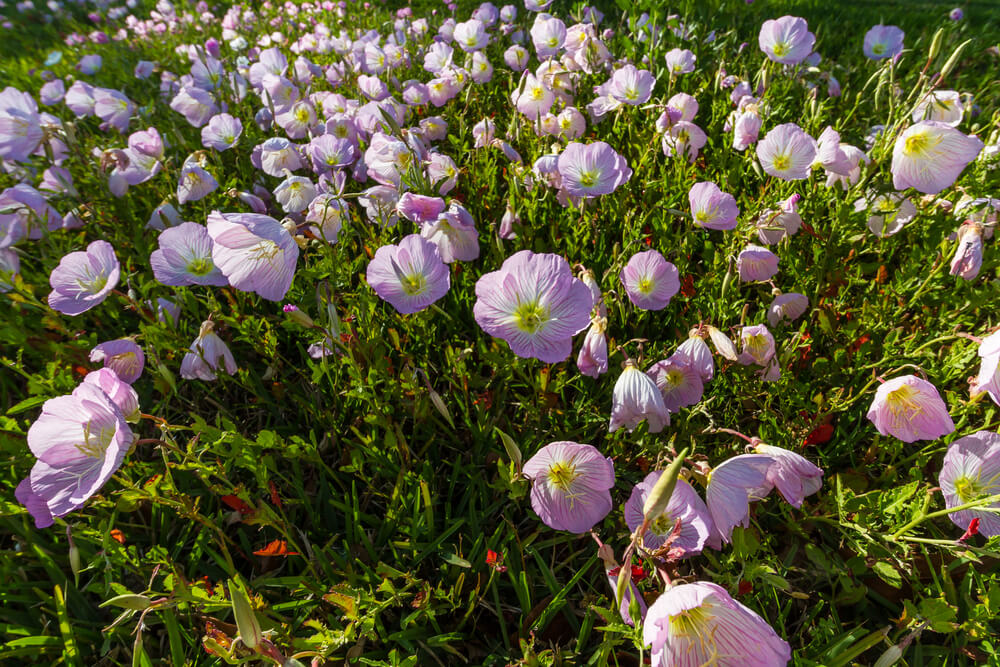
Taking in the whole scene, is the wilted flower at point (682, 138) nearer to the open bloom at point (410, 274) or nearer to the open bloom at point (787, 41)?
the open bloom at point (787, 41)

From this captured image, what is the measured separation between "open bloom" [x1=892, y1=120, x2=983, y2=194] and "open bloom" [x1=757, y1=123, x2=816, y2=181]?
319mm

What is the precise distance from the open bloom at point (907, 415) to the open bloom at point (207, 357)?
167 cm

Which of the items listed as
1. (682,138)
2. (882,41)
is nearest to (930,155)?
(682,138)

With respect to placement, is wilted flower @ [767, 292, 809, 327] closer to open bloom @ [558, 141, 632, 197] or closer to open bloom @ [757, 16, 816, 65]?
open bloom @ [558, 141, 632, 197]

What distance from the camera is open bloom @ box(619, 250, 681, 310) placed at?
1.49 m

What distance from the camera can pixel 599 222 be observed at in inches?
81.4

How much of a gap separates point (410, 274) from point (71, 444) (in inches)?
32.7

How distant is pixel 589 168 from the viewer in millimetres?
1834

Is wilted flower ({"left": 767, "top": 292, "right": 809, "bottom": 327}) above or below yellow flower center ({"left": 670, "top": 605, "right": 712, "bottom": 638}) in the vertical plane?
above

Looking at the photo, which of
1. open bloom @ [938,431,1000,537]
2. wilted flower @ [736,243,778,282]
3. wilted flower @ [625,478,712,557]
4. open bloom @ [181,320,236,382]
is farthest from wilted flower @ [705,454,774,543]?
open bloom @ [181,320,236,382]

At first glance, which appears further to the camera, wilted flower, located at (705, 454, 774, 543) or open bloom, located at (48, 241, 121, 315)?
open bloom, located at (48, 241, 121, 315)

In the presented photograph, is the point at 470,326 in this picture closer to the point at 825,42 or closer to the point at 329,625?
the point at 329,625

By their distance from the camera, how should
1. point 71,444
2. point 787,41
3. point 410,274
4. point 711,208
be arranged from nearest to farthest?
point 71,444
point 410,274
point 711,208
point 787,41

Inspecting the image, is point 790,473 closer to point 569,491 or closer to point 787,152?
point 569,491
